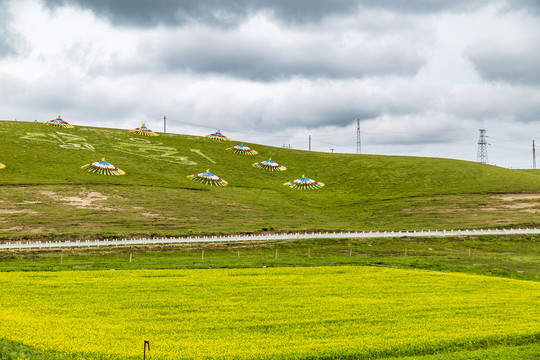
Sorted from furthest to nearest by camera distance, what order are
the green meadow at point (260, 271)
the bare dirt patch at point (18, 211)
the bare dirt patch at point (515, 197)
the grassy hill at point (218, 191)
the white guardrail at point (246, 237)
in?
1. the bare dirt patch at point (515, 197)
2. the grassy hill at point (218, 191)
3. the bare dirt patch at point (18, 211)
4. the white guardrail at point (246, 237)
5. the green meadow at point (260, 271)

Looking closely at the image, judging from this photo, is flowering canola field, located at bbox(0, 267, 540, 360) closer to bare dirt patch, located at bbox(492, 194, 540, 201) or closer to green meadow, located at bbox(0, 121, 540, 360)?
green meadow, located at bbox(0, 121, 540, 360)

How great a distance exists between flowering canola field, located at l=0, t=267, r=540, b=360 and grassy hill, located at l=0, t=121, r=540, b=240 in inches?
1279

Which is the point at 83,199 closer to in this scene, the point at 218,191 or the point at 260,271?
the point at 218,191

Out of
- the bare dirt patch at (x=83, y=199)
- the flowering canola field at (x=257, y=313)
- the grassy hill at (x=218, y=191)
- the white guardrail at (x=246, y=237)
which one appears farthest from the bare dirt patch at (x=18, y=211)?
the flowering canola field at (x=257, y=313)

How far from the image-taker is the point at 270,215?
9069 cm

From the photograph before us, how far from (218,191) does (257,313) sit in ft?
275

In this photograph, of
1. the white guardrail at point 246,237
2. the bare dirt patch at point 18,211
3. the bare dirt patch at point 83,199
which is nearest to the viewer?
the white guardrail at point 246,237

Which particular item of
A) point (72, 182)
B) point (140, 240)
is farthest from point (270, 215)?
point (72, 182)

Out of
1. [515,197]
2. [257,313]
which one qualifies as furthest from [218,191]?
[257,313]

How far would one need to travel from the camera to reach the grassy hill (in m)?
78.1

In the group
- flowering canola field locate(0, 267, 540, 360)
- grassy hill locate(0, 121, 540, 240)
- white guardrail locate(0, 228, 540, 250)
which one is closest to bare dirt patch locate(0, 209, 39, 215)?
grassy hill locate(0, 121, 540, 240)

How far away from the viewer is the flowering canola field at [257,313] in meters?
21.6

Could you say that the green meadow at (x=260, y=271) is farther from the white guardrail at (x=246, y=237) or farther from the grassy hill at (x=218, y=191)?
the white guardrail at (x=246, y=237)

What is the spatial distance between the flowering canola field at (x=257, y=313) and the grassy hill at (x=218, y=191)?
107 ft
